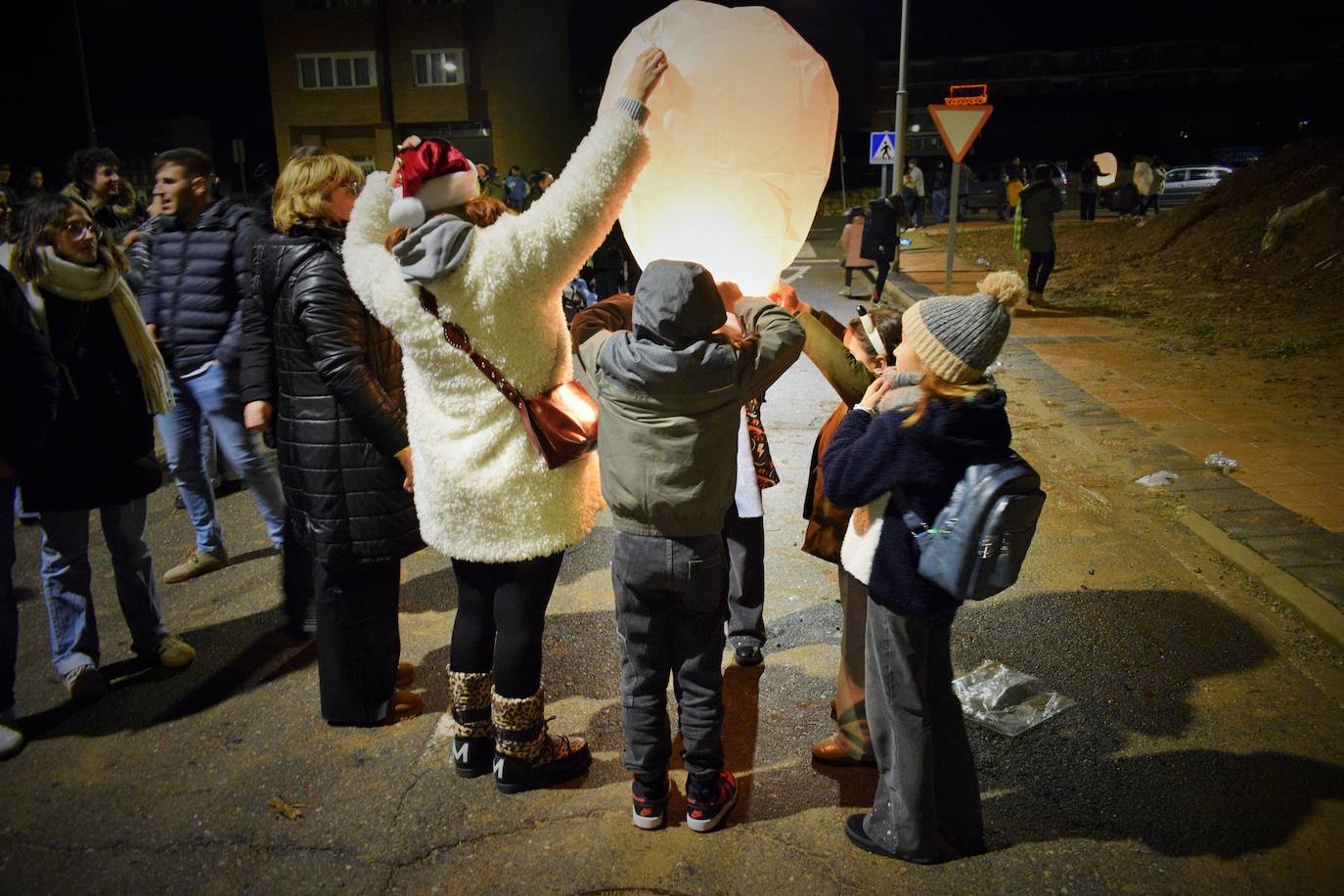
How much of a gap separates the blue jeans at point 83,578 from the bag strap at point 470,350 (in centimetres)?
202

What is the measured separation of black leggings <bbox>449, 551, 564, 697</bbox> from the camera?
2951mm

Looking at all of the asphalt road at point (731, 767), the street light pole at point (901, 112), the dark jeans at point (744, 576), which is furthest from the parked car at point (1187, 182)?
the dark jeans at point (744, 576)

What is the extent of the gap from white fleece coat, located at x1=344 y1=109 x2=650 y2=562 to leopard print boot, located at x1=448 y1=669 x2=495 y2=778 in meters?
0.53

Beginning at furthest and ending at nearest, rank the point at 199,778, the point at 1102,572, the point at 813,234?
the point at 813,234, the point at 1102,572, the point at 199,778

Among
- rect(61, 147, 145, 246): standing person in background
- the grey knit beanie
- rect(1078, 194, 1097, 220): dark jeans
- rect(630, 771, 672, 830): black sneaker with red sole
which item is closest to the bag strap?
the grey knit beanie

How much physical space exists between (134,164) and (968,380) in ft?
144

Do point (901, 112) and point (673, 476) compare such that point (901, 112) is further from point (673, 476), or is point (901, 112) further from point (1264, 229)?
point (673, 476)

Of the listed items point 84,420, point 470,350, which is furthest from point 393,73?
point 470,350

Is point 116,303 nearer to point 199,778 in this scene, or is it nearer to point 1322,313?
point 199,778

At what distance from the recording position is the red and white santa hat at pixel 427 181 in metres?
2.55

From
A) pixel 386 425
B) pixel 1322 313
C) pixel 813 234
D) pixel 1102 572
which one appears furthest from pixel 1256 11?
pixel 386 425

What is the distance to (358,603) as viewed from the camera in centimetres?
332

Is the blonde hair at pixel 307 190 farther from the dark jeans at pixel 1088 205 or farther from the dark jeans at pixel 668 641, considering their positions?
the dark jeans at pixel 1088 205

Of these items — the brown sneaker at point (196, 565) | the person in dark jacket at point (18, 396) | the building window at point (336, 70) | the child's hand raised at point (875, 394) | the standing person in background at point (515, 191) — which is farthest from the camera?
the building window at point (336, 70)
